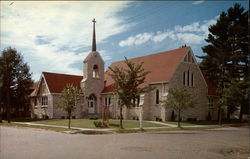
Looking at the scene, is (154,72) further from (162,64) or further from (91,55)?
(91,55)

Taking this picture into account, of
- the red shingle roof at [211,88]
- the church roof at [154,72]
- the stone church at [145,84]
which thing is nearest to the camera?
the stone church at [145,84]

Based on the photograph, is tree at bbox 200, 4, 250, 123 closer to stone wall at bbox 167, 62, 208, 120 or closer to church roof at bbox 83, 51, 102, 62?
stone wall at bbox 167, 62, 208, 120

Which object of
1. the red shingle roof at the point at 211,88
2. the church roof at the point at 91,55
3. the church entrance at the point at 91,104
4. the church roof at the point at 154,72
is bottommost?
the church entrance at the point at 91,104

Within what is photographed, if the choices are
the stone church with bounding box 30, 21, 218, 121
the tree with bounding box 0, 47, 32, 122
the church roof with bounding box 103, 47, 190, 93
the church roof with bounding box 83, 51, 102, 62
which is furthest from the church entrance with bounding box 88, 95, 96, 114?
the tree with bounding box 0, 47, 32, 122

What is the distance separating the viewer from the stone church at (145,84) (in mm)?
37938

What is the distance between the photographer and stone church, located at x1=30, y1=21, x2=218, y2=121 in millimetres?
37938

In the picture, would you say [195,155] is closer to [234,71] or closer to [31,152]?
[31,152]

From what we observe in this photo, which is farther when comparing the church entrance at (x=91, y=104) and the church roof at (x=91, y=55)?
the church roof at (x=91, y=55)

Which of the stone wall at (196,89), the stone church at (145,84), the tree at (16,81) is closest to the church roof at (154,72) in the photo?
the stone church at (145,84)

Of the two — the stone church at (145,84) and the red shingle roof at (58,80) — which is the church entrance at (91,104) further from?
the red shingle roof at (58,80)

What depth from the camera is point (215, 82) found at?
41969 mm

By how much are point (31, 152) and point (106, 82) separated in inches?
1431

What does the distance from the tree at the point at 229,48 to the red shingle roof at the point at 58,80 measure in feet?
70.9

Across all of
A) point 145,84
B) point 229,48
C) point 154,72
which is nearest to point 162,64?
point 154,72
